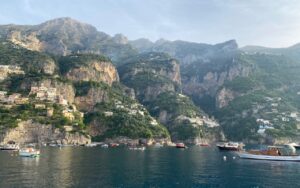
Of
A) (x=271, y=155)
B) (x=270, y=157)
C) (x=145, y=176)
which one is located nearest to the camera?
(x=145, y=176)

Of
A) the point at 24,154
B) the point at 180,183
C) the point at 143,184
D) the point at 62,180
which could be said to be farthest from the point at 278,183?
the point at 24,154

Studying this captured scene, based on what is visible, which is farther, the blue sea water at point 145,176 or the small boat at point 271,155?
the small boat at point 271,155

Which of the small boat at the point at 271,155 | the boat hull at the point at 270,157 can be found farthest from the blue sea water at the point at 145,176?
the small boat at the point at 271,155

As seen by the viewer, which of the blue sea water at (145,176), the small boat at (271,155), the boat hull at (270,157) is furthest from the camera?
the small boat at (271,155)

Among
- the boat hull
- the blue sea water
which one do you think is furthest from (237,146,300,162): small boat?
the blue sea water

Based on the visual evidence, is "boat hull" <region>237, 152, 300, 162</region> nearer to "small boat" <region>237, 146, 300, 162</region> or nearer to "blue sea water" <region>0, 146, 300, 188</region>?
"small boat" <region>237, 146, 300, 162</region>

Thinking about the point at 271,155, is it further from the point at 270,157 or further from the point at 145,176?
the point at 145,176

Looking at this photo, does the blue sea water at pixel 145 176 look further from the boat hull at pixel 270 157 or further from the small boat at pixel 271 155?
the small boat at pixel 271 155

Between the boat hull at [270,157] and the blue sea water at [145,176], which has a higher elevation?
the boat hull at [270,157]

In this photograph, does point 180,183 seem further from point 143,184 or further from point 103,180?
point 103,180

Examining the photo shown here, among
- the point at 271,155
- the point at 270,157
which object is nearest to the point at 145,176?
the point at 270,157

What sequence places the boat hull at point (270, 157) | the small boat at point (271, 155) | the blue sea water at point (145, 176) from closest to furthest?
the blue sea water at point (145, 176) < the boat hull at point (270, 157) < the small boat at point (271, 155)
